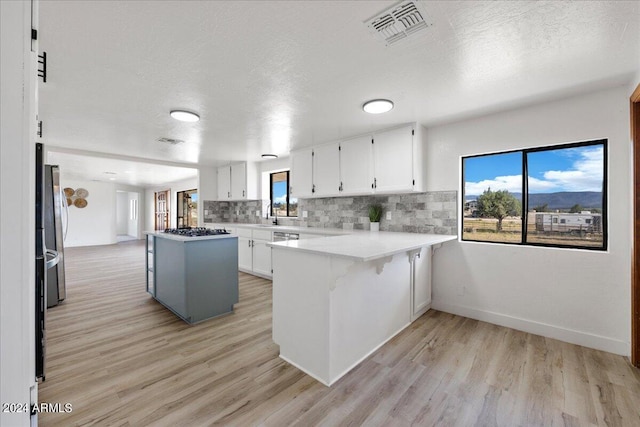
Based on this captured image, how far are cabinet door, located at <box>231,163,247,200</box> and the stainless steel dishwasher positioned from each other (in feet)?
4.99

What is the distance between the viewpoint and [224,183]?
5.93 meters

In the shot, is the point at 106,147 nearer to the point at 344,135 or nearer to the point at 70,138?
the point at 70,138

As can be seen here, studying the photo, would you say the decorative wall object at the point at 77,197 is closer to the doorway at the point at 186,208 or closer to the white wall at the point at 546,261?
the doorway at the point at 186,208

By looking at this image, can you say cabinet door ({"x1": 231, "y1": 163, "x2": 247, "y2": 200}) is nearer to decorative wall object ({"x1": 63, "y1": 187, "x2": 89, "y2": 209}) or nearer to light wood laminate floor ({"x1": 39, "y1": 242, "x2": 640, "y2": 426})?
light wood laminate floor ({"x1": 39, "y1": 242, "x2": 640, "y2": 426})

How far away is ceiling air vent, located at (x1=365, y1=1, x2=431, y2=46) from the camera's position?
133cm

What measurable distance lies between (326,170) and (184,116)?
190 cm

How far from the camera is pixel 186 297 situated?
2.69m

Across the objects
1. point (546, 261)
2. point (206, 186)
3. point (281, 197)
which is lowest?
point (546, 261)

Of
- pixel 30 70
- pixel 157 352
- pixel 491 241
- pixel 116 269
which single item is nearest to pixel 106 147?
pixel 116 269

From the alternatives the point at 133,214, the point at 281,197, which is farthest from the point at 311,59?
the point at 133,214

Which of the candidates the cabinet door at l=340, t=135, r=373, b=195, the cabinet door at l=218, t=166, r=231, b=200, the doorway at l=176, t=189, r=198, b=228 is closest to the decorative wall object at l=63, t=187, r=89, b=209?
the doorway at l=176, t=189, r=198, b=228

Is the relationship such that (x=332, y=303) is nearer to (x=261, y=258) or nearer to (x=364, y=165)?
(x=364, y=165)

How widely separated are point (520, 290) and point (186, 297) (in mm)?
3285

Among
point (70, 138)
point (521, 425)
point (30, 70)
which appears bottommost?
point (521, 425)
